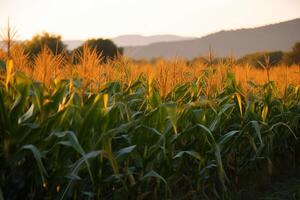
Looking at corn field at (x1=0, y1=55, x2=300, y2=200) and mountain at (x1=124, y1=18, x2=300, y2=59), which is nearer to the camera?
corn field at (x1=0, y1=55, x2=300, y2=200)

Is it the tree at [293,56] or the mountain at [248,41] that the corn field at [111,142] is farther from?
the mountain at [248,41]

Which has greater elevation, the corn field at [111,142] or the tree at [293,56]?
the corn field at [111,142]

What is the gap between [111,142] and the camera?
2717 millimetres

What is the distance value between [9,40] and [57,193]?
821mm

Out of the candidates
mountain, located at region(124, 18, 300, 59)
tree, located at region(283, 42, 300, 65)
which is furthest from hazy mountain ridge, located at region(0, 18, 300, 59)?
tree, located at region(283, 42, 300, 65)

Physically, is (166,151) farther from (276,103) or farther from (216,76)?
(276,103)

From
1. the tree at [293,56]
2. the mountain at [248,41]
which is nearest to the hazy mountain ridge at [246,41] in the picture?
the mountain at [248,41]

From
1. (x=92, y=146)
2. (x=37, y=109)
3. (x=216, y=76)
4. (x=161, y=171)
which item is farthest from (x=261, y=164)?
(x=37, y=109)

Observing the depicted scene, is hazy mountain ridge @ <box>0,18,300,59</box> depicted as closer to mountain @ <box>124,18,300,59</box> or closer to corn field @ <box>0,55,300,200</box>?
mountain @ <box>124,18,300,59</box>

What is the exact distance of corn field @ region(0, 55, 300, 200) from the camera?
2.18 meters

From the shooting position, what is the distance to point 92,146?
91.9 inches

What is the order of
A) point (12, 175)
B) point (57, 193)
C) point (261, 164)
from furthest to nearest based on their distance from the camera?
point (261, 164) < point (57, 193) < point (12, 175)

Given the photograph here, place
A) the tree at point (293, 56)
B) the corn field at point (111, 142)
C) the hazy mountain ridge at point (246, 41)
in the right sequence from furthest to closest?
the hazy mountain ridge at point (246, 41), the tree at point (293, 56), the corn field at point (111, 142)

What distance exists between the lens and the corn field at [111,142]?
2176mm
